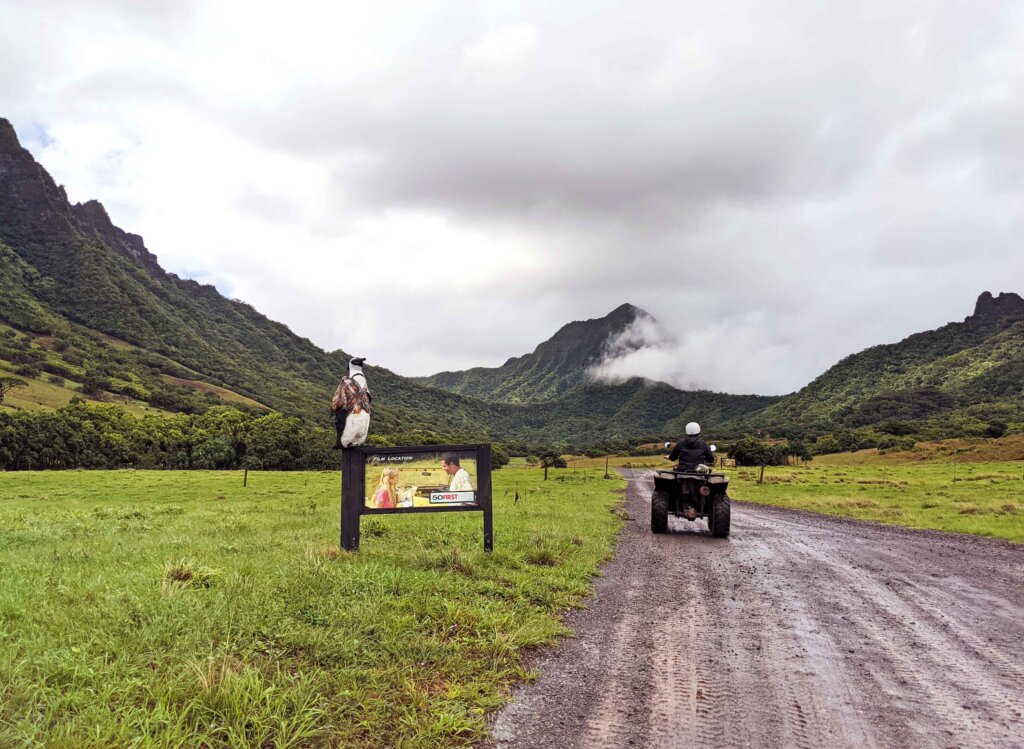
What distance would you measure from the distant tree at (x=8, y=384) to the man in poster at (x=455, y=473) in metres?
119

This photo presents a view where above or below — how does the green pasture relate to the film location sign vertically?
below

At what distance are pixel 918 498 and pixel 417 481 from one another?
2819 centimetres

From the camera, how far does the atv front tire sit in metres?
13.3

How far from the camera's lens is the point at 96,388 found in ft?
438

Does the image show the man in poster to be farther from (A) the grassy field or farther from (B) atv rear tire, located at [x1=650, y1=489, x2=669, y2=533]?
(B) atv rear tire, located at [x1=650, y1=489, x2=669, y2=533]

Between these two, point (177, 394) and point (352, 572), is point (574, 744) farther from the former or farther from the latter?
point (177, 394)

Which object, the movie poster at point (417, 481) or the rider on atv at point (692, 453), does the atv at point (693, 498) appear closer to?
the rider on atv at point (692, 453)

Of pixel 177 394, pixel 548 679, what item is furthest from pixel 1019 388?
pixel 177 394

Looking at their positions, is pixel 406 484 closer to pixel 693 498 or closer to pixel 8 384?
pixel 693 498

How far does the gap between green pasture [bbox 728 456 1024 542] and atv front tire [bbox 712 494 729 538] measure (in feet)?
26.5

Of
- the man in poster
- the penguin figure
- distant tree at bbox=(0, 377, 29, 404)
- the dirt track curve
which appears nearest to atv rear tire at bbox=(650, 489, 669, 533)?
the dirt track curve

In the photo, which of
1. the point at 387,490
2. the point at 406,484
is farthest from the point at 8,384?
the point at 406,484

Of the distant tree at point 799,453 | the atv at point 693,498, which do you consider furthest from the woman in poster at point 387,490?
the distant tree at point 799,453

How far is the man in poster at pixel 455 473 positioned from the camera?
900cm
